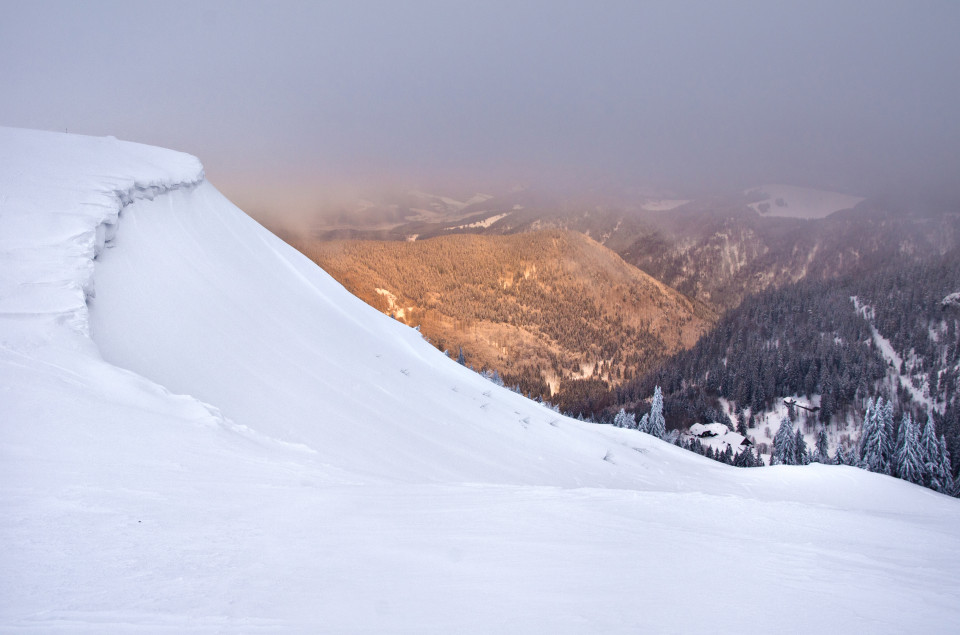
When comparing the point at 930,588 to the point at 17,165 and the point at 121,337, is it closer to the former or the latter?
the point at 121,337

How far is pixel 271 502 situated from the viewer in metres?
4.72

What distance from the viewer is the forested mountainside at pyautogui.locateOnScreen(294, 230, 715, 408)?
456 feet

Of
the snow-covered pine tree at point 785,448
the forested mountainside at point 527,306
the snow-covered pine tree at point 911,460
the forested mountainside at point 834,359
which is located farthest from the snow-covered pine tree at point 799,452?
the forested mountainside at point 527,306

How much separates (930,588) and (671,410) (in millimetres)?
94043

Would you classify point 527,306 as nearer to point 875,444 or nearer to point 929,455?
point 875,444

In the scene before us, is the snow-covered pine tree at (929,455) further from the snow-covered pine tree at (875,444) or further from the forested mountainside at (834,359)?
the forested mountainside at (834,359)

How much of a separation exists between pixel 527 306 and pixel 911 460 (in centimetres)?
12843

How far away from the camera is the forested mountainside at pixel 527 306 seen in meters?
139

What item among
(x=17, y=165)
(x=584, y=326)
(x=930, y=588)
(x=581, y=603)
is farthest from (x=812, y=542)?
(x=584, y=326)

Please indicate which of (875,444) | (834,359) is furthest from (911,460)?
A: (834,359)

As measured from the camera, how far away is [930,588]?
14.9ft

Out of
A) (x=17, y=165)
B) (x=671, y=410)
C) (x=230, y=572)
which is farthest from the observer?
(x=671, y=410)

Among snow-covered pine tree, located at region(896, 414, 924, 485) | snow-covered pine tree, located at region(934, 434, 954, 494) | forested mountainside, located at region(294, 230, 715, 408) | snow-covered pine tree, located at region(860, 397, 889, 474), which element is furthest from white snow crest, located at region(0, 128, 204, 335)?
forested mountainside, located at region(294, 230, 715, 408)

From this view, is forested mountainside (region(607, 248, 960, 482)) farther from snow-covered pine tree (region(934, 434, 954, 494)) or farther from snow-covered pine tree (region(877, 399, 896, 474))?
snow-covered pine tree (region(877, 399, 896, 474))
